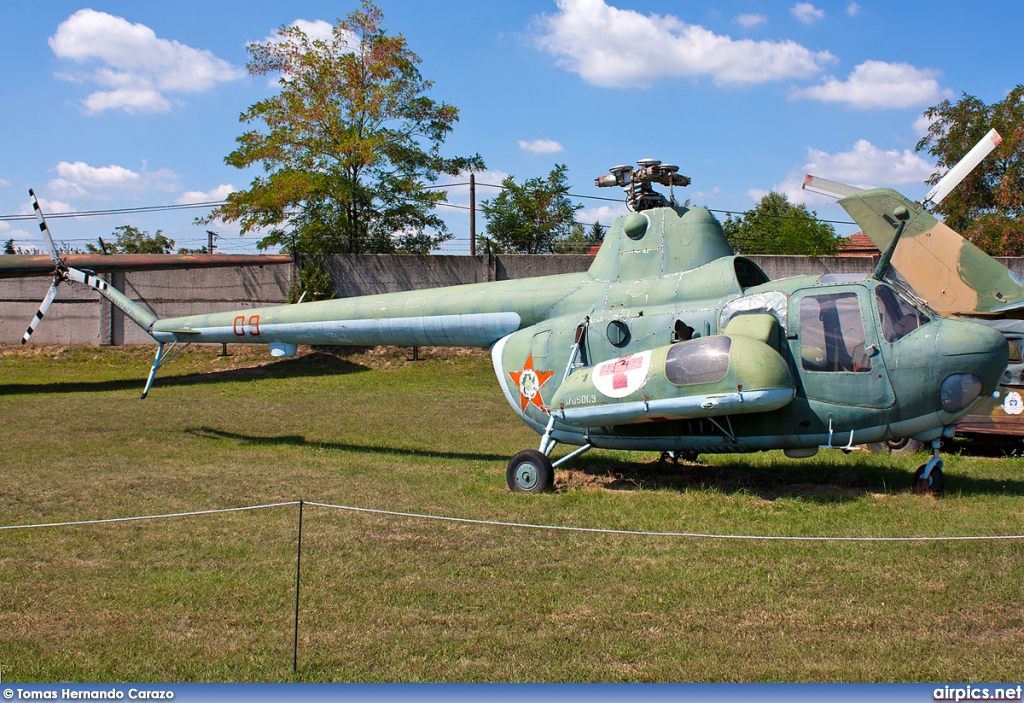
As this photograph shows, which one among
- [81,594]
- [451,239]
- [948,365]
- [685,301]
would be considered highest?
[451,239]

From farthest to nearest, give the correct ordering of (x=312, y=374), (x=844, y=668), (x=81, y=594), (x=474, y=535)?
(x=312, y=374), (x=474, y=535), (x=81, y=594), (x=844, y=668)

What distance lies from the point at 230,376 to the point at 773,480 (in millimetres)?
17472

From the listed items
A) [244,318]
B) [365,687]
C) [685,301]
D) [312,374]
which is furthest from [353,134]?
[365,687]

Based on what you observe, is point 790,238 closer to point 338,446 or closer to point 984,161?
point 984,161

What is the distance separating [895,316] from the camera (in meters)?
8.88

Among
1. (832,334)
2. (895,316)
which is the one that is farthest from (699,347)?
(895,316)

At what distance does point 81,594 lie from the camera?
646 cm

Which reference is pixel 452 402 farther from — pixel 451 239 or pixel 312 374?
pixel 451 239

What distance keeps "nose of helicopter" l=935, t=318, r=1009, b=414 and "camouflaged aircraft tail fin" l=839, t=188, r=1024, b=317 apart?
5.88m

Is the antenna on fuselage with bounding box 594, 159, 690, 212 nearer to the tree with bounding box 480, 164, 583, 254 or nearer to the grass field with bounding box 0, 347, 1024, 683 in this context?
the grass field with bounding box 0, 347, 1024, 683

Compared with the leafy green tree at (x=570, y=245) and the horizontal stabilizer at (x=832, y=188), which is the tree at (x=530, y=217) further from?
the horizontal stabilizer at (x=832, y=188)

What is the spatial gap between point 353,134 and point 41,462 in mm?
19677

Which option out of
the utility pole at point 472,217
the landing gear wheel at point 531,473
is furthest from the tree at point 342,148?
the landing gear wheel at point 531,473

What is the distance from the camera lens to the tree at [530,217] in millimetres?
33094
